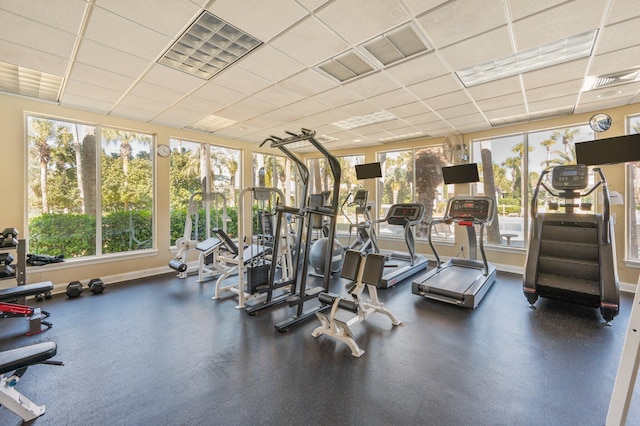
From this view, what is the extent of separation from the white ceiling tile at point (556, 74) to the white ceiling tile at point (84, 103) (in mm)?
5967

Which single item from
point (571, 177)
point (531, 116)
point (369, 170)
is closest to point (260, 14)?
point (571, 177)

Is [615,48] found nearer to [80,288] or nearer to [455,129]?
[455,129]

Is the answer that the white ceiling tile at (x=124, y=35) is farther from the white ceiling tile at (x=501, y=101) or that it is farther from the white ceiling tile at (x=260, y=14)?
the white ceiling tile at (x=501, y=101)

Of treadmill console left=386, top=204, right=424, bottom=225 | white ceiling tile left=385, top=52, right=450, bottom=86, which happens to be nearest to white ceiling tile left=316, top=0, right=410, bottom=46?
white ceiling tile left=385, top=52, right=450, bottom=86

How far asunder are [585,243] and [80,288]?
7.33 metres

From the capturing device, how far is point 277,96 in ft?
13.2

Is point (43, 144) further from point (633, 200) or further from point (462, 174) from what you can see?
point (633, 200)

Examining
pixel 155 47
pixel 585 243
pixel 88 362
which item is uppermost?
pixel 155 47

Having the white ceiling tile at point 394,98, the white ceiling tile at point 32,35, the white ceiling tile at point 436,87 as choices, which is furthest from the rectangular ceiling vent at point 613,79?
the white ceiling tile at point 32,35

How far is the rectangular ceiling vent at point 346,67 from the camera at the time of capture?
298cm

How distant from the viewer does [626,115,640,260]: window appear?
4.38 meters

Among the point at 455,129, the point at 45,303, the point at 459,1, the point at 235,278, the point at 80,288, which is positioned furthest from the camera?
the point at 455,129

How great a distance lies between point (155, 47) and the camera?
108 inches

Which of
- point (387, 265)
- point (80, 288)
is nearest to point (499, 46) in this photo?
point (387, 265)
